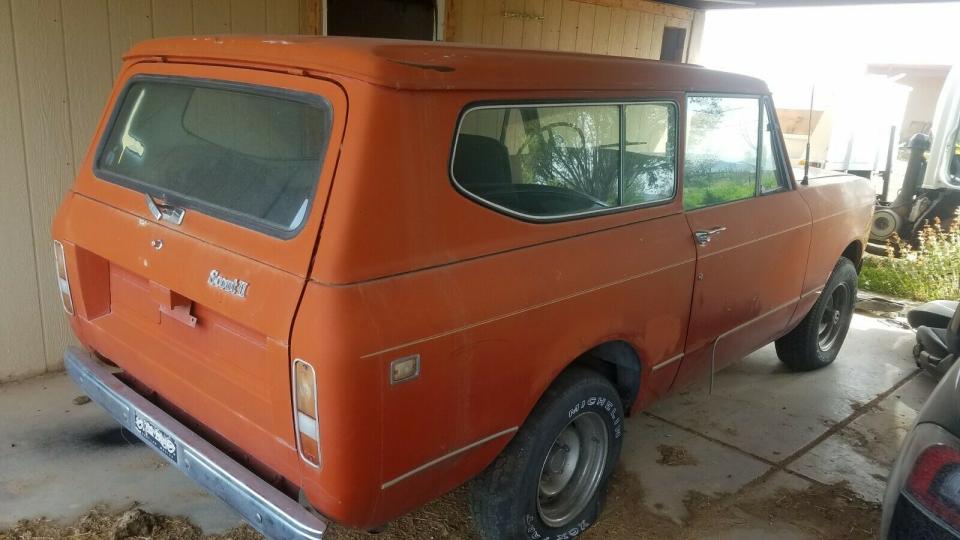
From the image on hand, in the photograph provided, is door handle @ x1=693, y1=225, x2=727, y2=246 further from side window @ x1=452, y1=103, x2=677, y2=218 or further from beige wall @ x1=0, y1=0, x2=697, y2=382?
beige wall @ x1=0, y1=0, x2=697, y2=382

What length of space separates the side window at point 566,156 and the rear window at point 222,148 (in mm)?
471

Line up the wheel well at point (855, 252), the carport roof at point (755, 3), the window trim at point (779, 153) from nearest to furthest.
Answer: the window trim at point (779, 153)
the wheel well at point (855, 252)
the carport roof at point (755, 3)

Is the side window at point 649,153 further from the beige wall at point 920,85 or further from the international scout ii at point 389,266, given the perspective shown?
the beige wall at point 920,85

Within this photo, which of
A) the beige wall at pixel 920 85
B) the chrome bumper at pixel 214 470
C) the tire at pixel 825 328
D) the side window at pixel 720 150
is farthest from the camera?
the beige wall at pixel 920 85

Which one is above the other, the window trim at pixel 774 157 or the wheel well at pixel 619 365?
the window trim at pixel 774 157

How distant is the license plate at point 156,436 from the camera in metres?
2.34

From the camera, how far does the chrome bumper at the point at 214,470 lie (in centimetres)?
198

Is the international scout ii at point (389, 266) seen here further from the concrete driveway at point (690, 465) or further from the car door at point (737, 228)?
the concrete driveway at point (690, 465)

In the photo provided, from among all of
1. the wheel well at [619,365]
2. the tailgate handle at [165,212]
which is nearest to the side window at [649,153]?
the wheel well at [619,365]

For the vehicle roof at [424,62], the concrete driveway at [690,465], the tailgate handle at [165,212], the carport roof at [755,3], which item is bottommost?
the concrete driveway at [690,465]

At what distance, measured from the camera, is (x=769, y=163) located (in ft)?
12.4

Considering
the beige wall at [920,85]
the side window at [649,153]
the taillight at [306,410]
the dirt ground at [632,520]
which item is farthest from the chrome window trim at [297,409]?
the beige wall at [920,85]

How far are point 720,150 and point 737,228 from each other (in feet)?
1.25

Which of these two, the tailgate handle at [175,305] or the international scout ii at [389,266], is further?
the tailgate handle at [175,305]
